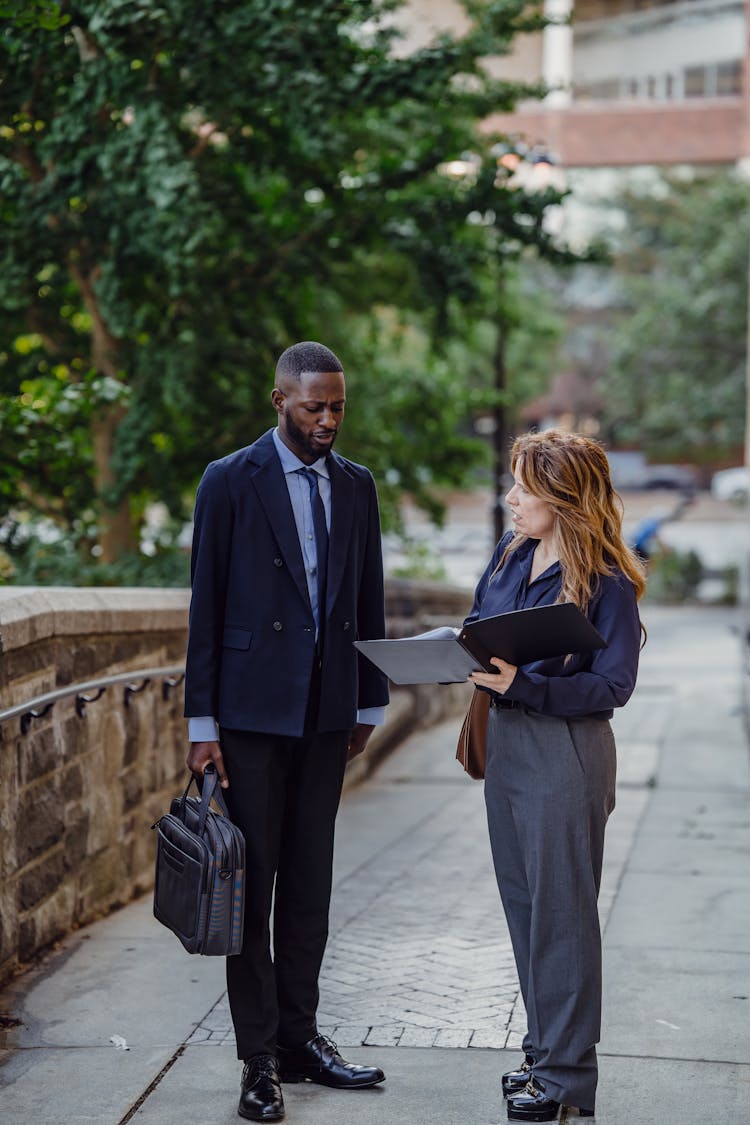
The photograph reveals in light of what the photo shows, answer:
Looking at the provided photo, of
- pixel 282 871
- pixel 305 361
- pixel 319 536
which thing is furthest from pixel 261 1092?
pixel 305 361

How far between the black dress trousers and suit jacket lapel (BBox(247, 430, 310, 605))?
438 millimetres

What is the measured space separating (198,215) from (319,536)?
13.7ft

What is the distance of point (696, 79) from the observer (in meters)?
32.2

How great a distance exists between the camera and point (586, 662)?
3.67m

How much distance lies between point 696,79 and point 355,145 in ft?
80.5

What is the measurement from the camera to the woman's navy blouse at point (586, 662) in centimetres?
357

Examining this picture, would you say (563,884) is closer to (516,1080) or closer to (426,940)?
(516,1080)

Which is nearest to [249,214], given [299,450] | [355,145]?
[355,145]

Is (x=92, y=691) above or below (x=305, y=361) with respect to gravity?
below

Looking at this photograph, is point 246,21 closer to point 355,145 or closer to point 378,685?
point 355,145

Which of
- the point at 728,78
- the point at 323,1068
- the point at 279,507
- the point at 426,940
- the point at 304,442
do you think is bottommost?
the point at 426,940

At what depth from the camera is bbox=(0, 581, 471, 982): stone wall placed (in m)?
4.91

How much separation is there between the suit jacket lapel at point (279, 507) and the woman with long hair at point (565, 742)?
581 millimetres

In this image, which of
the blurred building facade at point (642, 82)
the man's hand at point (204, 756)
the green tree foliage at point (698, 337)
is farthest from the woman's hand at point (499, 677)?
the green tree foliage at point (698, 337)
